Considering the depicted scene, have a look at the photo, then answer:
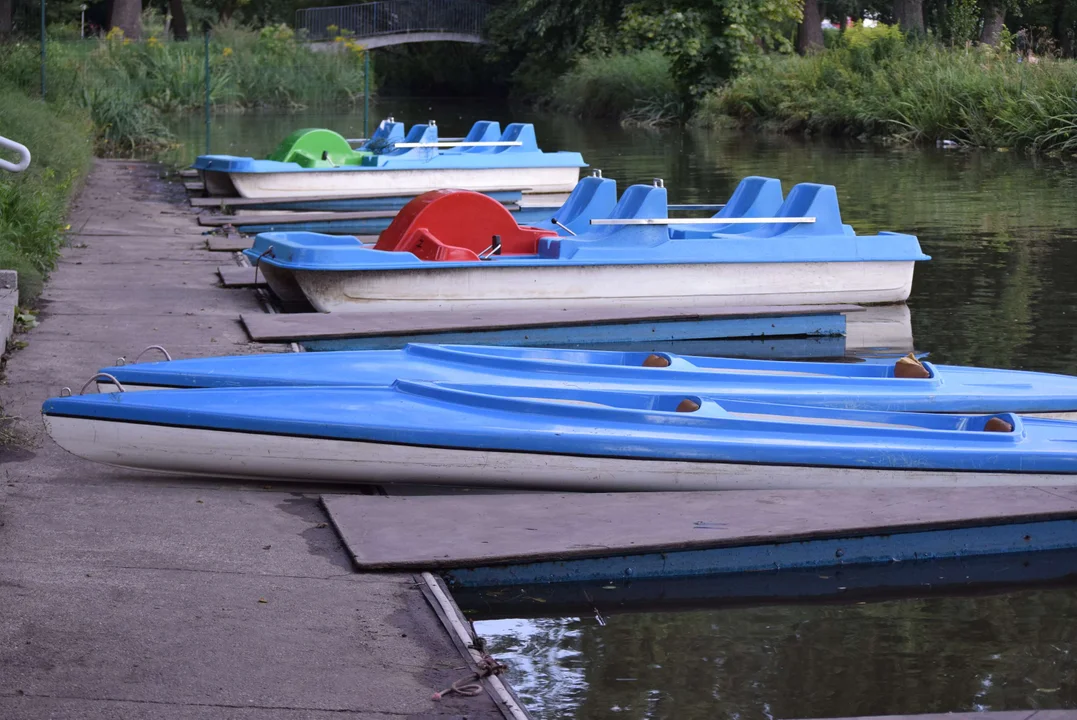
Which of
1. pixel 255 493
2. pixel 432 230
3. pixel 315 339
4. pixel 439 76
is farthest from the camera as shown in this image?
pixel 439 76

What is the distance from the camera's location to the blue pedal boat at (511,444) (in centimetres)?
578

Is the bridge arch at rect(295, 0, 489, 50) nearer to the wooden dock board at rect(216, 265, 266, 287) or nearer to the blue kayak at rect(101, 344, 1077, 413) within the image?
the wooden dock board at rect(216, 265, 266, 287)

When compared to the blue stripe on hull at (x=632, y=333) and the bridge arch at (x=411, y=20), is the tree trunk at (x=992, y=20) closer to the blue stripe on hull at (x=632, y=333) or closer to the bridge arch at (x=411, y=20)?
the bridge arch at (x=411, y=20)

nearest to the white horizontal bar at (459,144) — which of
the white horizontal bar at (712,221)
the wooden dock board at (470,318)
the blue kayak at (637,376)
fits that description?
the white horizontal bar at (712,221)

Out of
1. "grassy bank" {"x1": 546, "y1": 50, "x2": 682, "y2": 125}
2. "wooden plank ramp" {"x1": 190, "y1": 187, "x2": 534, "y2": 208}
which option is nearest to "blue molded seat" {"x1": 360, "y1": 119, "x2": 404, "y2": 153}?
"wooden plank ramp" {"x1": 190, "y1": 187, "x2": 534, "y2": 208}

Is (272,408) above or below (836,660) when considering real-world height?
above

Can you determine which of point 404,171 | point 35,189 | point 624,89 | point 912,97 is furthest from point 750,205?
point 624,89

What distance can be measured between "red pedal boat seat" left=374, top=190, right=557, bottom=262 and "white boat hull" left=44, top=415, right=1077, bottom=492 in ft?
15.9

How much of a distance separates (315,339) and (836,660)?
4909 mm

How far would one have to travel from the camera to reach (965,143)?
28.2 m

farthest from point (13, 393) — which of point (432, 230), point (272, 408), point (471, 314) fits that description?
point (432, 230)

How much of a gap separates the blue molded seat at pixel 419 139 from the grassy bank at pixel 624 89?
17897 millimetres

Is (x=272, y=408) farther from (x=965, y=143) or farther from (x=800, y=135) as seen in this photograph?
(x=800, y=135)

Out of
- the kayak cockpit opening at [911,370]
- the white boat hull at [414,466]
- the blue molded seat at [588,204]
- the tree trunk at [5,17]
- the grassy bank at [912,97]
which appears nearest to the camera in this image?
the white boat hull at [414,466]
